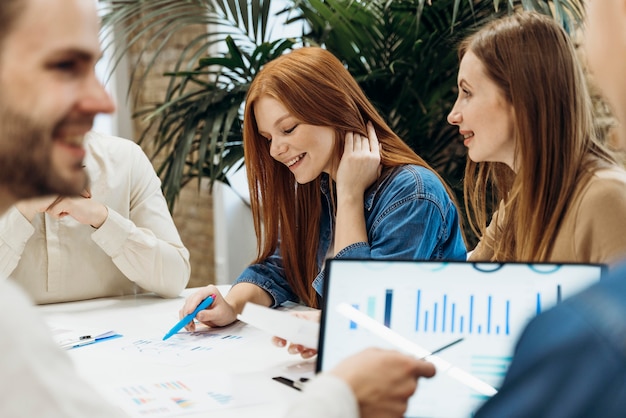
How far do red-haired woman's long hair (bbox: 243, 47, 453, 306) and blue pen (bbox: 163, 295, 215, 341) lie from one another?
322 mm

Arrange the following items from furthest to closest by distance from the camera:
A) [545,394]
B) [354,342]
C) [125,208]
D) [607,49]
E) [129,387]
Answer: [125,208] → [129,387] → [354,342] → [607,49] → [545,394]

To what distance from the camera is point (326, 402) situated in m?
0.79

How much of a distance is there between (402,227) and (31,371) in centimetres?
117

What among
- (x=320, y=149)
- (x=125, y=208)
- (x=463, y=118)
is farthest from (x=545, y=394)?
(x=125, y=208)

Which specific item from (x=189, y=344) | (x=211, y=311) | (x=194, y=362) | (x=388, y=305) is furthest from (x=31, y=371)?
(x=211, y=311)

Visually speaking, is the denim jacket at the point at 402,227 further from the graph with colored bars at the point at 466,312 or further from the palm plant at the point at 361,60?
the palm plant at the point at 361,60

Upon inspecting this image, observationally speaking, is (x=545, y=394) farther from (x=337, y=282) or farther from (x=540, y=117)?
(x=540, y=117)

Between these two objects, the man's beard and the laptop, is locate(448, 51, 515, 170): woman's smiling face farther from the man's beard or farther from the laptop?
the man's beard

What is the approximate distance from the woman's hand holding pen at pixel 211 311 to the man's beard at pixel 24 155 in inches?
34.6

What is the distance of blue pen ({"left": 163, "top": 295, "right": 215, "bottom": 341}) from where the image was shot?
61.8 inches

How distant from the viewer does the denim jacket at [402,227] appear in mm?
1722

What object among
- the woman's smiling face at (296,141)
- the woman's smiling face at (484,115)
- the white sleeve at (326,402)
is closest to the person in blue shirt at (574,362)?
the white sleeve at (326,402)

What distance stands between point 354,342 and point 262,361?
389 millimetres

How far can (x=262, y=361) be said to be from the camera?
139 cm
